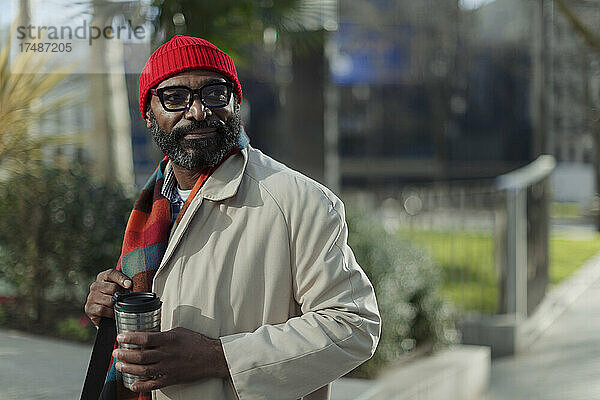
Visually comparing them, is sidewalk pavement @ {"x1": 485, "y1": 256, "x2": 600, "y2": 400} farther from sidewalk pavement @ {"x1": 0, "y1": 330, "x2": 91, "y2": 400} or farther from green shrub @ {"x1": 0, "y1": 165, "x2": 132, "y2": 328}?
sidewalk pavement @ {"x1": 0, "y1": 330, "x2": 91, "y2": 400}

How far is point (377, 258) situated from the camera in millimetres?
4531

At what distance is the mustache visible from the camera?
1613 mm

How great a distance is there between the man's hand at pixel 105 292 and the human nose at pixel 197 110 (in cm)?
34

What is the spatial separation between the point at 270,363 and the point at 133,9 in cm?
253

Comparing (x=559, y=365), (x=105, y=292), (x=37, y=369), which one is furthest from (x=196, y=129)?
(x=559, y=365)

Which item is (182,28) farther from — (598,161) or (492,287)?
(598,161)

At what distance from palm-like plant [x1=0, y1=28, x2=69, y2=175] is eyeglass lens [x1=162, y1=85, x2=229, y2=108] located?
170cm

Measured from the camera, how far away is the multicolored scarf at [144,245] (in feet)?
5.30

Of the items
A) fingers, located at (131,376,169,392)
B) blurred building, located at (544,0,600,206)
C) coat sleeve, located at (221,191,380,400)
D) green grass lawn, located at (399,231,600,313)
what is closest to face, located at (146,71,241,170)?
coat sleeve, located at (221,191,380,400)

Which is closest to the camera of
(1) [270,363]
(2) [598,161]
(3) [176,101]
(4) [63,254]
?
(1) [270,363]

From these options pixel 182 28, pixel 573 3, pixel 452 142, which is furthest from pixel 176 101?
pixel 452 142

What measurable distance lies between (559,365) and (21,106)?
4243 mm

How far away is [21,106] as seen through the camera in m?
3.23

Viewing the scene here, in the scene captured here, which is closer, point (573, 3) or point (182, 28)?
point (182, 28)
